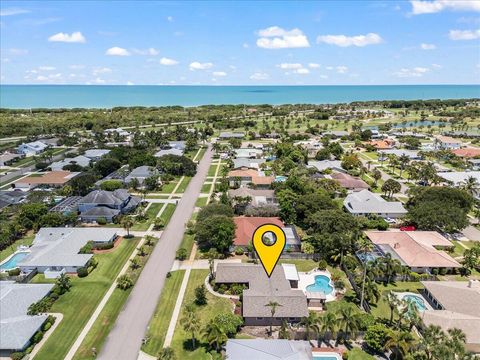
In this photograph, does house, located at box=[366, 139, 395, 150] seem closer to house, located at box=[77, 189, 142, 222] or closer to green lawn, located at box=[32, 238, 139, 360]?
house, located at box=[77, 189, 142, 222]

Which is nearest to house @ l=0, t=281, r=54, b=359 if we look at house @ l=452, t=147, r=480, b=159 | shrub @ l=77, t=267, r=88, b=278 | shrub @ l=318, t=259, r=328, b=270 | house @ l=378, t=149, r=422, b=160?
shrub @ l=77, t=267, r=88, b=278

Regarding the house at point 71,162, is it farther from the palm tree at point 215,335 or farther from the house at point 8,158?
the palm tree at point 215,335

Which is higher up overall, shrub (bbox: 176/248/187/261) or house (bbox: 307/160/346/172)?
house (bbox: 307/160/346/172)

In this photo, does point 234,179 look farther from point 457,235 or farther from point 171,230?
point 457,235

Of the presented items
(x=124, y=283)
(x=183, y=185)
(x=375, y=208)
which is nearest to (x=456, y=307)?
(x=375, y=208)

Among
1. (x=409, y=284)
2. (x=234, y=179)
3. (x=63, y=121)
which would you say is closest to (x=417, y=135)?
(x=234, y=179)

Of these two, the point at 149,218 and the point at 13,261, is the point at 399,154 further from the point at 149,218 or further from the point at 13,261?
the point at 13,261
